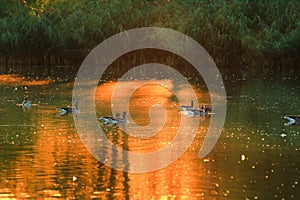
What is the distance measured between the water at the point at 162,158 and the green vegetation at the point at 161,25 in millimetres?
14552

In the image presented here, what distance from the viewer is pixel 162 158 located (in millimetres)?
20906

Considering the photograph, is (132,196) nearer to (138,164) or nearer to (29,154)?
(138,164)

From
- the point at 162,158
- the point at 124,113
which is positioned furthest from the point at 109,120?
the point at 162,158

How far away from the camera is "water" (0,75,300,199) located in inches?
688

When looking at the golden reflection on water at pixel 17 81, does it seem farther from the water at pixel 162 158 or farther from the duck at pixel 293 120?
the duck at pixel 293 120

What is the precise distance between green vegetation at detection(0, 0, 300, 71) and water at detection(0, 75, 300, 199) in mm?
14552

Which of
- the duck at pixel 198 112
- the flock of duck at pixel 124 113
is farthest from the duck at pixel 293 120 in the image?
the duck at pixel 198 112

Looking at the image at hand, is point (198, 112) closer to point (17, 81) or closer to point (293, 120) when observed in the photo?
point (293, 120)

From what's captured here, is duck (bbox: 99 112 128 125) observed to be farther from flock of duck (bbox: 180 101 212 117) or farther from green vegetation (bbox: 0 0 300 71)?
green vegetation (bbox: 0 0 300 71)

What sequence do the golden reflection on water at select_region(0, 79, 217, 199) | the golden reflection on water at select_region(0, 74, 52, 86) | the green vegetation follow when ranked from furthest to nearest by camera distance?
the green vegetation
the golden reflection on water at select_region(0, 74, 52, 86)
the golden reflection on water at select_region(0, 79, 217, 199)

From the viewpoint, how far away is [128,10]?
4981cm

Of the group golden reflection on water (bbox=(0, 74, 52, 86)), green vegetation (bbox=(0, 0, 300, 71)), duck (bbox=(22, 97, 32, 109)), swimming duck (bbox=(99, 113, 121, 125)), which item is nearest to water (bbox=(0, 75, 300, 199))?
duck (bbox=(22, 97, 32, 109))

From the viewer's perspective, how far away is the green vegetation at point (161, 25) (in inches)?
1834

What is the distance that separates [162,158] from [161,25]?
28471 millimetres
